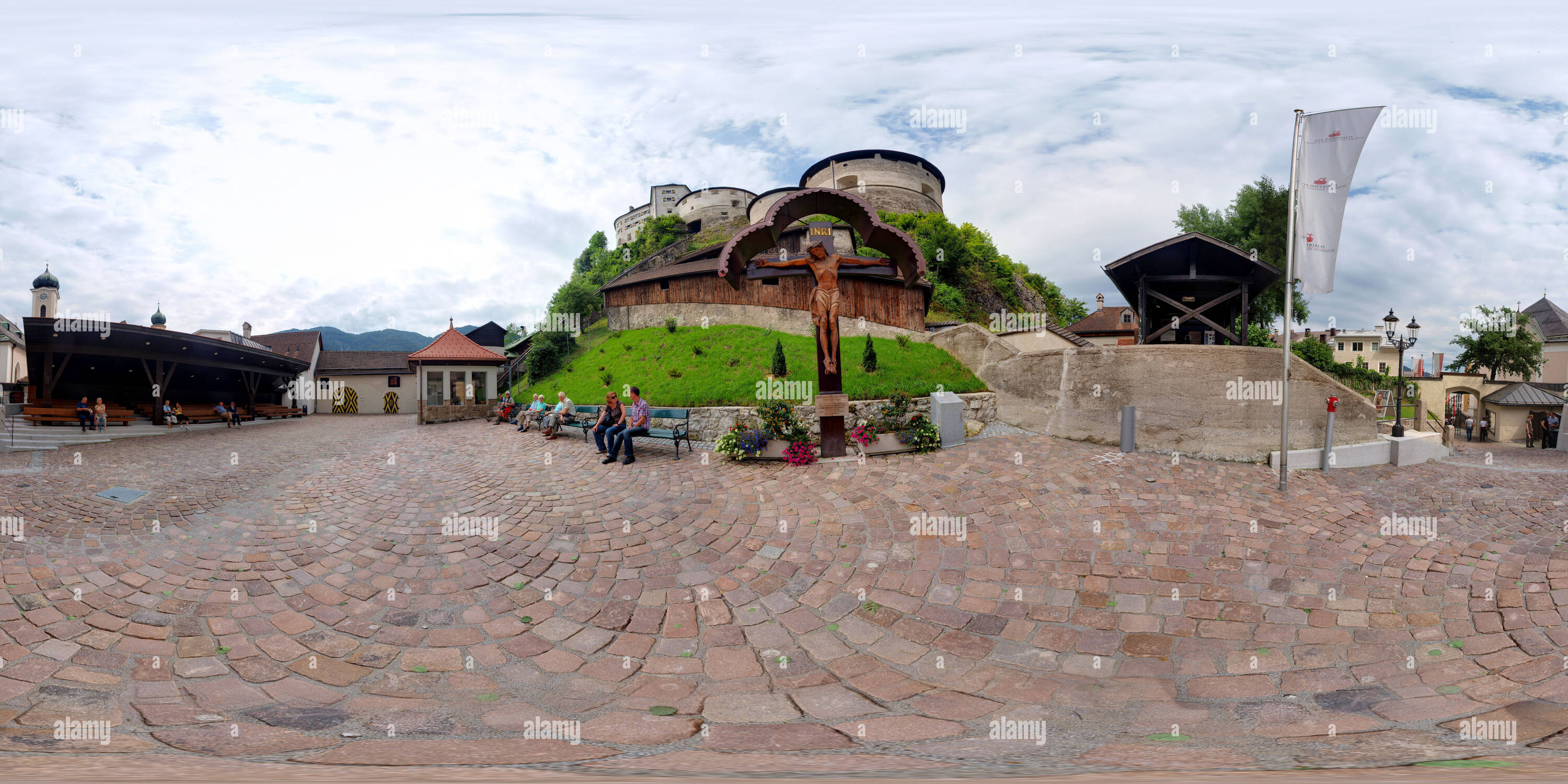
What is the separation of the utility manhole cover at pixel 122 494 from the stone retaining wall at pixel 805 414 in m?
7.10

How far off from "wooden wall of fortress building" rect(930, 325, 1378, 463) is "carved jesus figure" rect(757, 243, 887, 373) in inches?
198

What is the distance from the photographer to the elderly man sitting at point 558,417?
12.5 m

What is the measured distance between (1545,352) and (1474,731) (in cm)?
5070

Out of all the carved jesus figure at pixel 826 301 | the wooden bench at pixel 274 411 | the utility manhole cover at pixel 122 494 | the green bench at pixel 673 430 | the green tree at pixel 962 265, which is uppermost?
the green tree at pixel 962 265

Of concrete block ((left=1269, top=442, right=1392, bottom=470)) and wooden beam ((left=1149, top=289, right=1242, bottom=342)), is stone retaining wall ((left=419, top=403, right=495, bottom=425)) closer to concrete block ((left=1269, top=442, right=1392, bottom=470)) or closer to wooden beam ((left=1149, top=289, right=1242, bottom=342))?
wooden beam ((left=1149, top=289, right=1242, bottom=342))

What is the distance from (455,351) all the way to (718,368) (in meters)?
12.1

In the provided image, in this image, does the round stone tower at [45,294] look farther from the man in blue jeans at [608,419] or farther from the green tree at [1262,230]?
the green tree at [1262,230]

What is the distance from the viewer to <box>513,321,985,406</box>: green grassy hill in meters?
13.2

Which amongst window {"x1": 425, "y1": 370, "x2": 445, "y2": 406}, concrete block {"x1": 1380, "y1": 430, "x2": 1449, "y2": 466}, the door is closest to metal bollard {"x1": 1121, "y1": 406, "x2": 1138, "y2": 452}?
concrete block {"x1": 1380, "y1": 430, "x2": 1449, "y2": 466}

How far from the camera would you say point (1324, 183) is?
8.41 m

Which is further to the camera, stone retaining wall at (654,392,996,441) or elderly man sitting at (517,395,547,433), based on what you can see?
elderly man sitting at (517,395,547,433)

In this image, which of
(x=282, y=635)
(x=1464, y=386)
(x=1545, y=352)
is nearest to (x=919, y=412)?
(x=282, y=635)

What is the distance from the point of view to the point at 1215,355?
9.60 metres

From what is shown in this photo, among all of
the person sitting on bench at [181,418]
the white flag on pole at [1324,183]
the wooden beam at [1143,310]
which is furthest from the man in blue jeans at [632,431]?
the person sitting on bench at [181,418]
